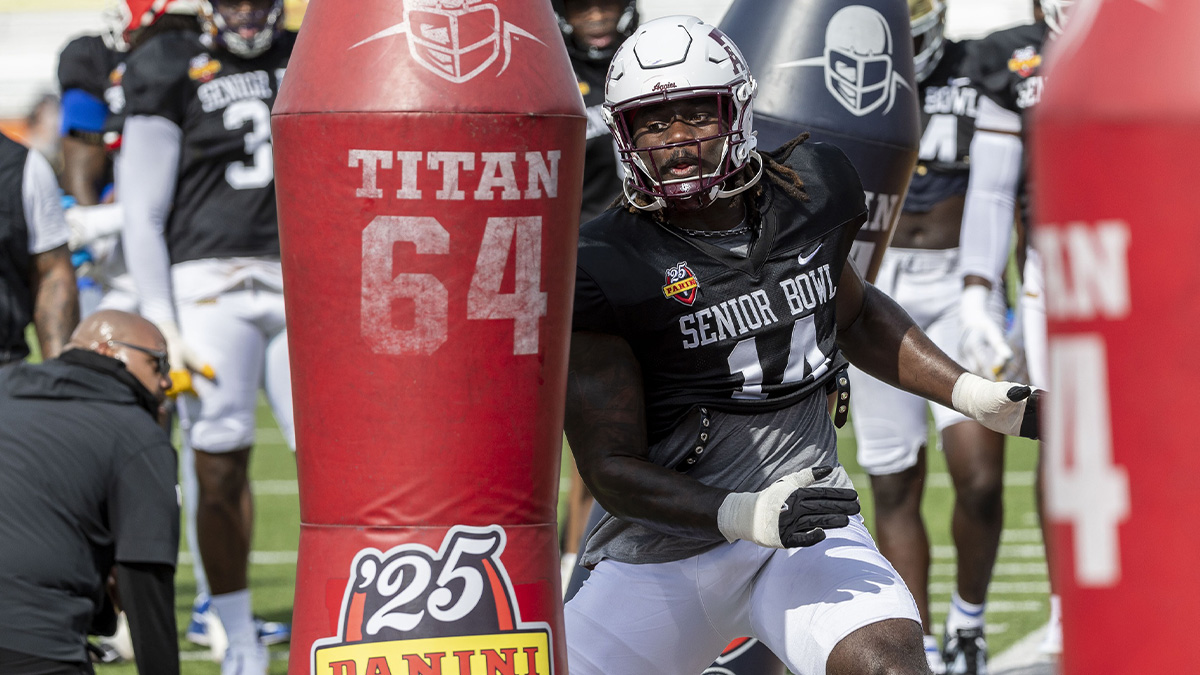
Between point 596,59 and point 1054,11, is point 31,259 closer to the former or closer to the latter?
point 596,59

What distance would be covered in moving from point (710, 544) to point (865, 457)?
2246 millimetres

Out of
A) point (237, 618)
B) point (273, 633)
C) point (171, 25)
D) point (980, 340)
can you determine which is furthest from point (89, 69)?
point (980, 340)

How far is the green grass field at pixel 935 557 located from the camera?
6090 mm

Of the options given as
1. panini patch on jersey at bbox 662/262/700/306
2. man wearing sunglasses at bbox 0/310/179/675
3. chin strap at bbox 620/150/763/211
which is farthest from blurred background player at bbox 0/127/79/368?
panini patch on jersey at bbox 662/262/700/306

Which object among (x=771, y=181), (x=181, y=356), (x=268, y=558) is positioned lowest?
(x=268, y=558)

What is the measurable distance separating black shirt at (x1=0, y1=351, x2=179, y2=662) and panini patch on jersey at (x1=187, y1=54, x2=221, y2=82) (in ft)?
6.12

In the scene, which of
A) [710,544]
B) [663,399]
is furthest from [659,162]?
[710,544]

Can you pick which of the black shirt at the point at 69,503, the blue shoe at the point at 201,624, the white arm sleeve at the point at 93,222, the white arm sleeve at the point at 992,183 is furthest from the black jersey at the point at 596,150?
the black shirt at the point at 69,503

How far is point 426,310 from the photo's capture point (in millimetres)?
2562

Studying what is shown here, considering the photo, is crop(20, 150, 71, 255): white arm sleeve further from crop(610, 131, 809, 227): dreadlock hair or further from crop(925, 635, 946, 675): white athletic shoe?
crop(925, 635, 946, 675): white athletic shoe

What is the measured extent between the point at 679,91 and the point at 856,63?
1.11m

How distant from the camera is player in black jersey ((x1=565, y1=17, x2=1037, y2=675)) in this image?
3.11 meters

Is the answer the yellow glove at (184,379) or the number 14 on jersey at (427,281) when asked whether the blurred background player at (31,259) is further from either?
the number 14 on jersey at (427,281)

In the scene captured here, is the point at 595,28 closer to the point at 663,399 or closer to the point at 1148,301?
the point at 663,399
